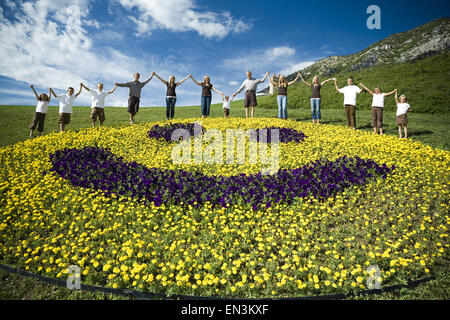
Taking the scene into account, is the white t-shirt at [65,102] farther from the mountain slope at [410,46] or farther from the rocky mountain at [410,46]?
the rocky mountain at [410,46]

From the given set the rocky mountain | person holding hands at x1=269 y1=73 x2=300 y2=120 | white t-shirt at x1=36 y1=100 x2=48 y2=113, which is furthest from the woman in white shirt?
the rocky mountain

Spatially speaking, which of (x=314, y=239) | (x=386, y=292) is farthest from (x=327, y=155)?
(x=386, y=292)

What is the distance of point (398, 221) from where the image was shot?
548cm

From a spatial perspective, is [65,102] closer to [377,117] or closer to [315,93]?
[315,93]

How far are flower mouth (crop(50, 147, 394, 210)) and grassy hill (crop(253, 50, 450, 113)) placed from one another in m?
21.2

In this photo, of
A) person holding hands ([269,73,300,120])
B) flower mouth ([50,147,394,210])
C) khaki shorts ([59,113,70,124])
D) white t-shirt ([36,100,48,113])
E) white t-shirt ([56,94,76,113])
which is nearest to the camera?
flower mouth ([50,147,394,210])

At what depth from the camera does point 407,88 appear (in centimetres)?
2719

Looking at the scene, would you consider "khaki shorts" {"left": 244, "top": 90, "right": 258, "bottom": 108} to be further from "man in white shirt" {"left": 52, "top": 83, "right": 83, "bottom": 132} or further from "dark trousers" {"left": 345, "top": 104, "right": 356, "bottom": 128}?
"man in white shirt" {"left": 52, "top": 83, "right": 83, "bottom": 132}

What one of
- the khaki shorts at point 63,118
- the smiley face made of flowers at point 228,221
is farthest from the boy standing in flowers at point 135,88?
the smiley face made of flowers at point 228,221

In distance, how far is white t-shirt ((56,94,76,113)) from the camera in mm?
12781

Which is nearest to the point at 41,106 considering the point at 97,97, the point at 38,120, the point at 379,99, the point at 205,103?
the point at 38,120

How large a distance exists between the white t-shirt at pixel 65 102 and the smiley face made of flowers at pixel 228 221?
4333 millimetres
